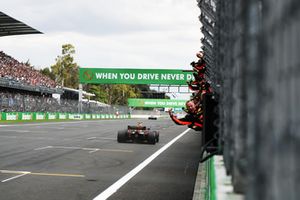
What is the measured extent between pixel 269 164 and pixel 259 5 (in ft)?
1.42

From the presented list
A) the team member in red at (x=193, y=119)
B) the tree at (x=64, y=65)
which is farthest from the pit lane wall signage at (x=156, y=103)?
the team member in red at (x=193, y=119)

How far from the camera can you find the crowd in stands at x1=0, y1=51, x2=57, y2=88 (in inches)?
1866

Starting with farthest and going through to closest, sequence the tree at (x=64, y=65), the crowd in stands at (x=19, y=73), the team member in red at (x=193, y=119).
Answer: the tree at (x=64, y=65), the crowd in stands at (x=19, y=73), the team member in red at (x=193, y=119)

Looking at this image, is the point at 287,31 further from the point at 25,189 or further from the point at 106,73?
the point at 106,73

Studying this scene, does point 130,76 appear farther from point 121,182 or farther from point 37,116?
point 121,182

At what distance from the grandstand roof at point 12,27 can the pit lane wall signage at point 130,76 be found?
804 cm

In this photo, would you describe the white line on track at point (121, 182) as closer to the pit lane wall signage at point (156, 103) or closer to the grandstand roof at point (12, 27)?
the grandstand roof at point (12, 27)


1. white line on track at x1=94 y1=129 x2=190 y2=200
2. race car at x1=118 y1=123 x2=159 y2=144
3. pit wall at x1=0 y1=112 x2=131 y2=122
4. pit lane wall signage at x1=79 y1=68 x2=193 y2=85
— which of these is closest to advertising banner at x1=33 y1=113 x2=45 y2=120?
pit wall at x1=0 y1=112 x2=131 y2=122

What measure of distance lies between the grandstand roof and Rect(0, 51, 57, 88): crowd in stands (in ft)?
12.3

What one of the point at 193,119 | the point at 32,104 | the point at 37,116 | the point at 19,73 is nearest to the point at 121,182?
the point at 193,119

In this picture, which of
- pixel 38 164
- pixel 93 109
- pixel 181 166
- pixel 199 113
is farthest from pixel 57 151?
pixel 93 109

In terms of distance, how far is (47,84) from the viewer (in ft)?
194

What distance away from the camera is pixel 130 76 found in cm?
5219

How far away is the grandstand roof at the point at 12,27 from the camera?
4095 centimetres
